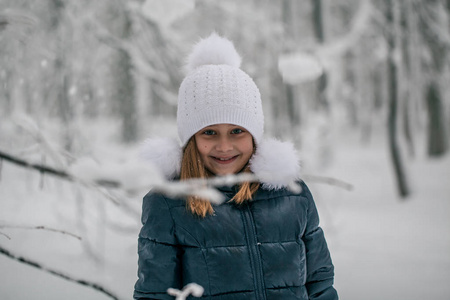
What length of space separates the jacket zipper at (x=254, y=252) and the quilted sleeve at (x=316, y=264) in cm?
24

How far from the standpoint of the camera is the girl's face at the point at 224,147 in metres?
1.33

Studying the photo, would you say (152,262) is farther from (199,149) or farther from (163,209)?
(199,149)

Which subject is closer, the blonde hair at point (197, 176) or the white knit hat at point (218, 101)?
the blonde hair at point (197, 176)

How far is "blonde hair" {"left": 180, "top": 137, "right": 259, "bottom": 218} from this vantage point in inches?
49.1

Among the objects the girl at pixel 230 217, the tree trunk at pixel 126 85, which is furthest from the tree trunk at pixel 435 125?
the girl at pixel 230 217

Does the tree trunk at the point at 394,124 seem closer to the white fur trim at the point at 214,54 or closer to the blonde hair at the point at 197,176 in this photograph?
the white fur trim at the point at 214,54

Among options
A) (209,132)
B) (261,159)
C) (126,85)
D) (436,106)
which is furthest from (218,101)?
(436,106)

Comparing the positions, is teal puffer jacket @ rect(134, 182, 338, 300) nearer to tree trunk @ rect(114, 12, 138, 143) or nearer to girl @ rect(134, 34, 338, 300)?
girl @ rect(134, 34, 338, 300)

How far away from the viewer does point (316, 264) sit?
1391 millimetres

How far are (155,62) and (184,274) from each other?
2330mm

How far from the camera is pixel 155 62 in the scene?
3207 mm

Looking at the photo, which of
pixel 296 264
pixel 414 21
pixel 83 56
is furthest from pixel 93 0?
pixel 414 21

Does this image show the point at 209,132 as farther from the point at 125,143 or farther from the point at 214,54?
the point at 125,143

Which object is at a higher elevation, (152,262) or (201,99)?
(201,99)
